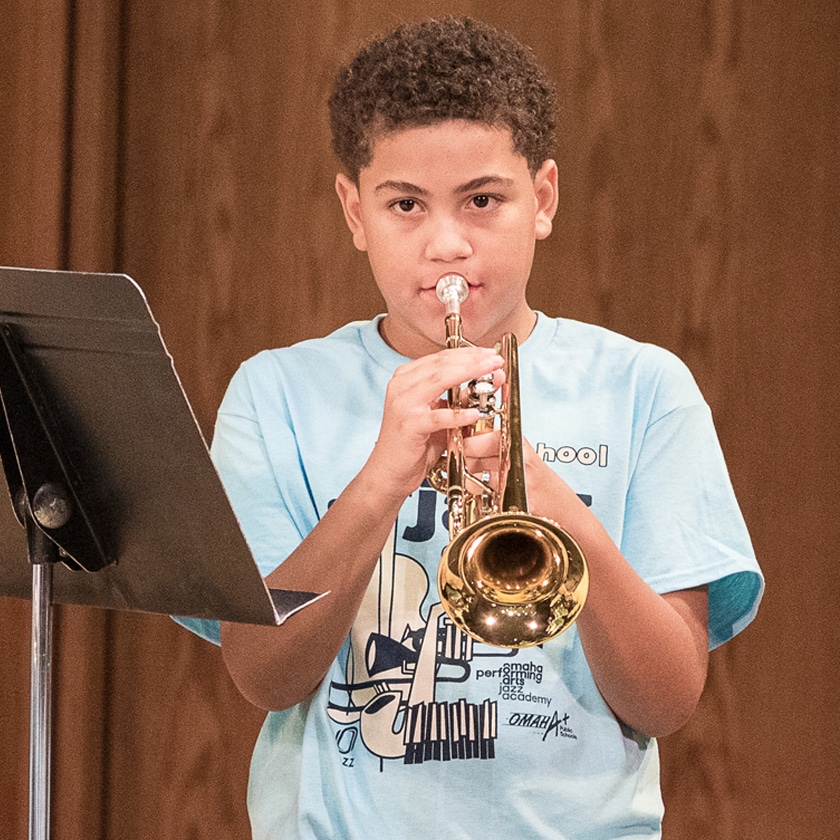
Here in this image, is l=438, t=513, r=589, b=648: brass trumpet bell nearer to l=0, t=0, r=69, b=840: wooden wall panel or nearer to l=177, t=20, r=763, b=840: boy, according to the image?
→ l=177, t=20, r=763, b=840: boy

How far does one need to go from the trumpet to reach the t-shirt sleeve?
0.76 ft

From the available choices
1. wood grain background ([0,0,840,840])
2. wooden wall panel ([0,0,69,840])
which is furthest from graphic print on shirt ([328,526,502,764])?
wooden wall panel ([0,0,69,840])

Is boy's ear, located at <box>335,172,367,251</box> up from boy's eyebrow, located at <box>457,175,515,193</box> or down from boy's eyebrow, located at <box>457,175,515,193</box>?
up

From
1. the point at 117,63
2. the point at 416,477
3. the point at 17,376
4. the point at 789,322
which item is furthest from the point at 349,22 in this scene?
the point at 17,376

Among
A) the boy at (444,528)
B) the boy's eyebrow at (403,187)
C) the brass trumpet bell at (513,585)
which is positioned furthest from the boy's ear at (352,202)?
the brass trumpet bell at (513,585)

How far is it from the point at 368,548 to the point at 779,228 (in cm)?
143

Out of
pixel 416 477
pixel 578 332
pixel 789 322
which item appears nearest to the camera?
pixel 416 477

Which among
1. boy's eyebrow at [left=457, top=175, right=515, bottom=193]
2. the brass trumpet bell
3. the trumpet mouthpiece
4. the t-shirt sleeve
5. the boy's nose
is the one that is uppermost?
boy's eyebrow at [left=457, top=175, right=515, bottom=193]

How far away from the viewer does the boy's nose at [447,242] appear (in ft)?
5.16

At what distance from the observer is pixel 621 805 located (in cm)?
154

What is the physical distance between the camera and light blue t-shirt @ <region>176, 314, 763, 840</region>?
1542 mm

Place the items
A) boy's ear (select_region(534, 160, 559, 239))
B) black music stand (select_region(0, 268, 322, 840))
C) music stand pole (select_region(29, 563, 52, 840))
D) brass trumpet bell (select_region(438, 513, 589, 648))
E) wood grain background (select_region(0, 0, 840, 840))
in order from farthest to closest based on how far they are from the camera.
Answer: wood grain background (select_region(0, 0, 840, 840)) → boy's ear (select_region(534, 160, 559, 239)) → brass trumpet bell (select_region(438, 513, 589, 648)) → music stand pole (select_region(29, 563, 52, 840)) → black music stand (select_region(0, 268, 322, 840))

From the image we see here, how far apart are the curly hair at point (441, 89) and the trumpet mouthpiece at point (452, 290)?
20 cm

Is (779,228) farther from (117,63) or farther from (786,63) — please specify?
(117,63)
